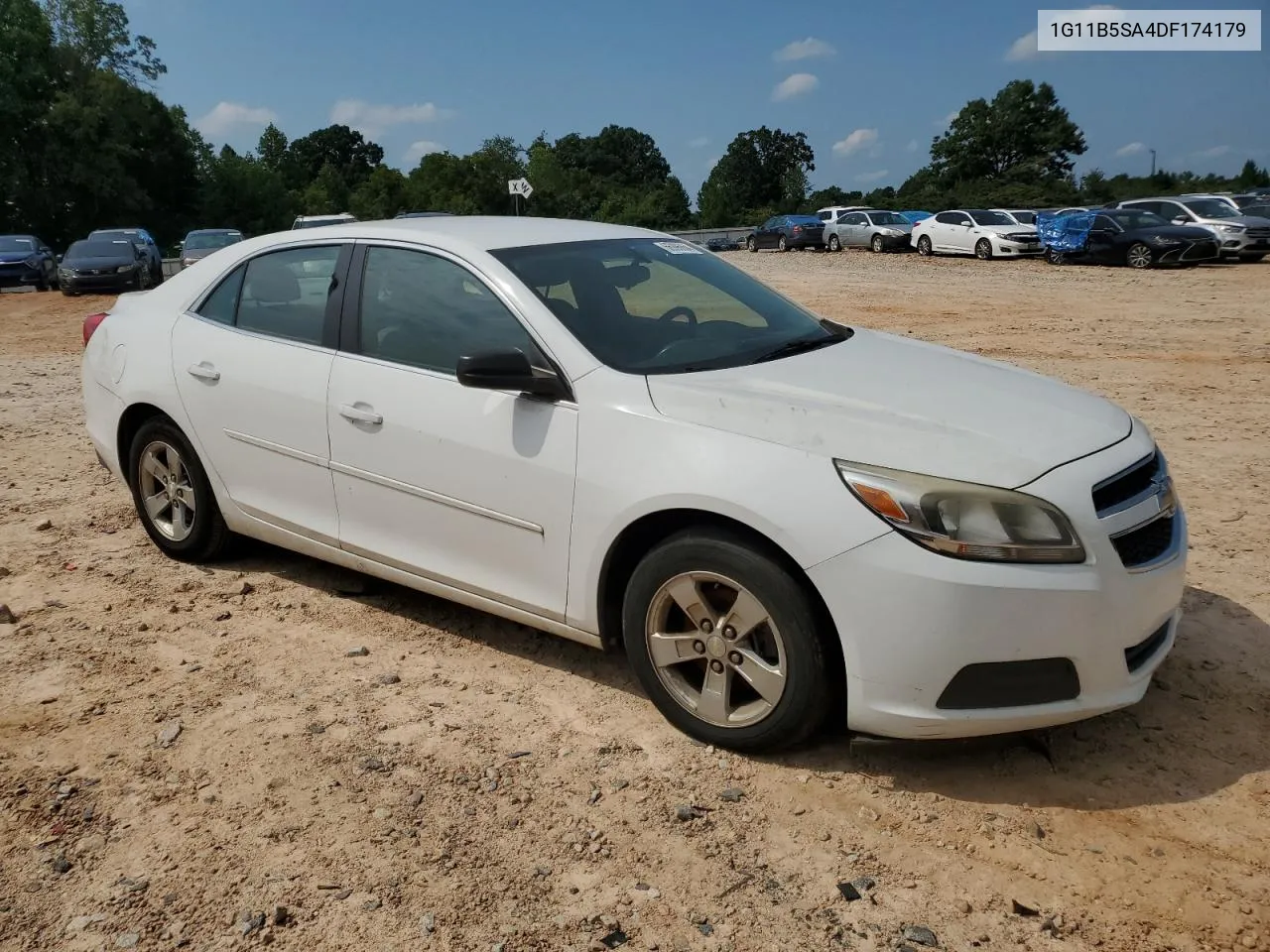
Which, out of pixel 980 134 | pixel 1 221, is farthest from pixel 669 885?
pixel 980 134

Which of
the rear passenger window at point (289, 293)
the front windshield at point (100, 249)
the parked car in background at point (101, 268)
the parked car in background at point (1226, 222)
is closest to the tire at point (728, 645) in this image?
the rear passenger window at point (289, 293)

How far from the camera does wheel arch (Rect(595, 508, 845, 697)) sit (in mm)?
3162

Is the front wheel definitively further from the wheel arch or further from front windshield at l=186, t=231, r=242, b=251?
the wheel arch

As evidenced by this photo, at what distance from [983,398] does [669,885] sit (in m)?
1.84

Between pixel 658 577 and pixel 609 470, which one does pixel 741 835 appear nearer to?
pixel 658 577

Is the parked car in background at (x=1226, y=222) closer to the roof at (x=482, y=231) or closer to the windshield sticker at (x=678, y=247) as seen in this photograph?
the windshield sticker at (x=678, y=247)

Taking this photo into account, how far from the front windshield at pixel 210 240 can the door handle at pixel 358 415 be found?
75.4 feet

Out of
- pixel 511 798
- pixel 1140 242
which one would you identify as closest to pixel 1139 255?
pixel 1140 242

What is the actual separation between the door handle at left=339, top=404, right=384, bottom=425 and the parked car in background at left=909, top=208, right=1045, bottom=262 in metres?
28.0

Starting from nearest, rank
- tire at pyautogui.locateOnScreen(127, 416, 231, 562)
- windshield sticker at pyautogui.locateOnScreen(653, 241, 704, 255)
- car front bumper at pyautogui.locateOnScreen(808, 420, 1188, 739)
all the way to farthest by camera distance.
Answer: car front bumper at pyautogui.locateOnScreen(808, 420, 1188, 739)
windshield sticker at pyautogui.locateOnScreen(653, 241, 704, 255)
tire at pyautogui.locateOnScreen(127, 416, 231, 562)

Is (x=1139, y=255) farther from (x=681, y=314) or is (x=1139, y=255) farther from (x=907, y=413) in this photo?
(x=907, y=413)

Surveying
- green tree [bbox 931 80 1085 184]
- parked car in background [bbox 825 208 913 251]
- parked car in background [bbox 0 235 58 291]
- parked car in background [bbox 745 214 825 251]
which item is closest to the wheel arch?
parked car in background [bbox 0 235 58 291]

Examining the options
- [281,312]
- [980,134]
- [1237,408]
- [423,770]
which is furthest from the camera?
[980,134]

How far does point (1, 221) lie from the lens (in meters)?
53.3
